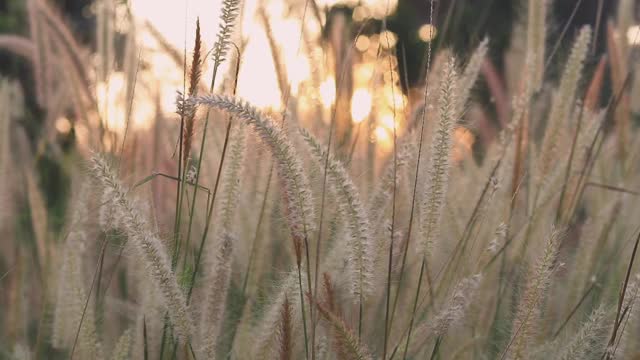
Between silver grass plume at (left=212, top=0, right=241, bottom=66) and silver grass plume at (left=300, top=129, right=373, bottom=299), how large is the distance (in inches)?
5.2

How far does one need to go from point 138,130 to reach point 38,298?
41cm

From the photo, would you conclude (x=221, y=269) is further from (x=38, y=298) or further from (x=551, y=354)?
(x=38, y=298)

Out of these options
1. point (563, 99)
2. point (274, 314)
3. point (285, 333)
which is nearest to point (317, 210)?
point (274, 314)

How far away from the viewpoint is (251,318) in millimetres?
1376

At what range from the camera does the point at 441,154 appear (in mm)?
1129

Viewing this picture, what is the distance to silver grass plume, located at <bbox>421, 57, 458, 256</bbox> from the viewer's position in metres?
1.11

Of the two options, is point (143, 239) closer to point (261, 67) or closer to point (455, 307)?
point (455, 307)

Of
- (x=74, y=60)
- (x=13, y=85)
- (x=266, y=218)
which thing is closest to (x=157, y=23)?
(x=74, y=60)

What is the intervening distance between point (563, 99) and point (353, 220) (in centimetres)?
61

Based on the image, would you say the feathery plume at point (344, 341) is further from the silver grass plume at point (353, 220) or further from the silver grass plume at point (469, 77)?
the silver grass plume at point (469, 77)

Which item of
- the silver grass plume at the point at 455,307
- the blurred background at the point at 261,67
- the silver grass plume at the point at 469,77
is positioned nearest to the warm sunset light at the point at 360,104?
the blurred background at the point at 261,67

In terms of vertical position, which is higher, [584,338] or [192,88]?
[192,88]

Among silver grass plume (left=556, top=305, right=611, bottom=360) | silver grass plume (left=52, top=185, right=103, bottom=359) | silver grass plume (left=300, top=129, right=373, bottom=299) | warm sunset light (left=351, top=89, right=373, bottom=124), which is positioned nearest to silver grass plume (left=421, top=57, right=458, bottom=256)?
silver grass plume (left=300, top=129, right=373, bottom=299)

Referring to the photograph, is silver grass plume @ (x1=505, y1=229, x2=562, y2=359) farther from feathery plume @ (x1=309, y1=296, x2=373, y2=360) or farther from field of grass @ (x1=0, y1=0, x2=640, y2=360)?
feathery plume @ (x1=309, y1=296, x2=373, y2=360)
